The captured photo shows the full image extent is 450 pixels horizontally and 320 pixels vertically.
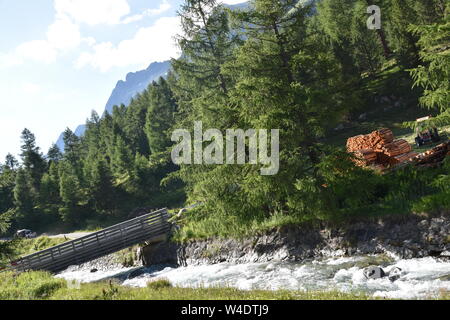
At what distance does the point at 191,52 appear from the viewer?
911 inches

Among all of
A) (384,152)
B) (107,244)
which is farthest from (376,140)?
(107,244)

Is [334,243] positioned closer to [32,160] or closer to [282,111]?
[282,111]

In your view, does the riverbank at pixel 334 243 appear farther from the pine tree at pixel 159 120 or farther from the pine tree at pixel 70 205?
the pine tree at pixel 159 120

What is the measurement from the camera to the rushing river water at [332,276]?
11328 millimetres

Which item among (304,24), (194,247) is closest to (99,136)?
(194,247)

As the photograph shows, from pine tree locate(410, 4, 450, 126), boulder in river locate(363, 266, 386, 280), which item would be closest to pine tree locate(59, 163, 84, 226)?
boulder in river locate(363, 266, 386, 280)

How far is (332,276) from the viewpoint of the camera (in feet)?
45.8

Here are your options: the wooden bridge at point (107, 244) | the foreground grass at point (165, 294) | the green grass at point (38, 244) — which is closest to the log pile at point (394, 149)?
the foreground grass at point (165, 294)

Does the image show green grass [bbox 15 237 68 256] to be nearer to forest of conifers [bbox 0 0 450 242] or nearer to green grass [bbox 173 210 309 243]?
forest of conifers [bbox 0 0 450 242]

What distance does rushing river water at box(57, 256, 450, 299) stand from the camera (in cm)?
1133

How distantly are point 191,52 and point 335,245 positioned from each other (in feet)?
49.0

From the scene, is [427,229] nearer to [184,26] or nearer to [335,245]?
[335,245]
